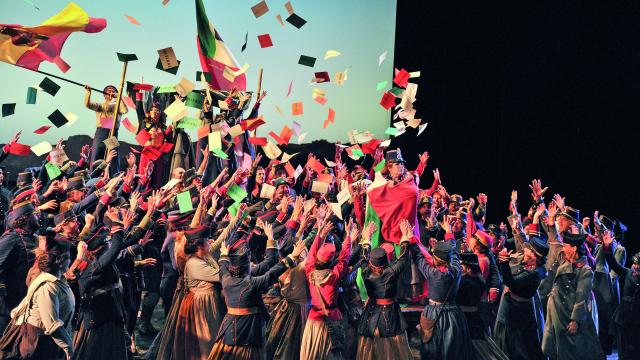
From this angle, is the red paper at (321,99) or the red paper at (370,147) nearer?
the red paper at (370,147)

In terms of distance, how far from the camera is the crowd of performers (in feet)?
15.7

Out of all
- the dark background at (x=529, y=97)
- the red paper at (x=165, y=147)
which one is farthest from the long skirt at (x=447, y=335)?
the dark background at (x=529, y=97)

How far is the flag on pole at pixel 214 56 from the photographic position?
10234mm

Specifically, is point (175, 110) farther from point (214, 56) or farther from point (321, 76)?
point (214, 56)

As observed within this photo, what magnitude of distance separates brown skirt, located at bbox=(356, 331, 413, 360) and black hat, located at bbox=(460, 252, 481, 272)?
0.80 metres

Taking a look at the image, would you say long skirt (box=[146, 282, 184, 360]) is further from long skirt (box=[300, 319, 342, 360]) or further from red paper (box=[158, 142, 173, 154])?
red paper (box=[158, 142, 173, 154])

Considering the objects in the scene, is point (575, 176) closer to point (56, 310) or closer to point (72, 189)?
point (72, 189)

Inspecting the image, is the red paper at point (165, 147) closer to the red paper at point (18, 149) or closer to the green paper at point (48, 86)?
the green paper at point (48, 86)

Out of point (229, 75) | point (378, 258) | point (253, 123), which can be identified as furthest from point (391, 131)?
point (378, 258)

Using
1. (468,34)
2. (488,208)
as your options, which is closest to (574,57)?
(468,34)

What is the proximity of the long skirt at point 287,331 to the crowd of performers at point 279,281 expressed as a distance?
0.04 feet

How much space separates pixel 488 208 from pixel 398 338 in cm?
704

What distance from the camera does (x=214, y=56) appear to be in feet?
34.1

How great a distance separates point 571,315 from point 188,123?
494 cm
